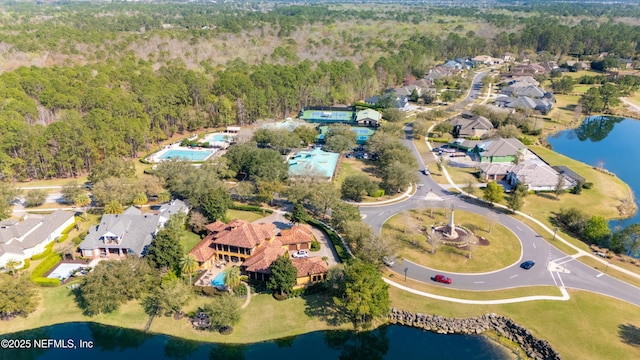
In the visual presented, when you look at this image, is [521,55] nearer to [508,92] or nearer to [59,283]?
[508,92]

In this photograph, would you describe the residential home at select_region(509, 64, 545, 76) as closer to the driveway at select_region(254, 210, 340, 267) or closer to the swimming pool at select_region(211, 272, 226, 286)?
the driveway at select_region(254, 210, 340, 267)

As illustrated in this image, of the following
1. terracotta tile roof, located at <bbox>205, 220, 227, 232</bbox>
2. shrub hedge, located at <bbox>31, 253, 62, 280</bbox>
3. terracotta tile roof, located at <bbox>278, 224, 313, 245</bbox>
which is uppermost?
terracotta tile roof, located at <bbox>205, 220, 227, 232</bbox>

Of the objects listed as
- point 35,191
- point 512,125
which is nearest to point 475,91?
point 512,125

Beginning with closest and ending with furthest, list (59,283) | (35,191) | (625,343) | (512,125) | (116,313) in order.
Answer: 1. (625,343)
2. (116,313)
3. (59,283)
4. (35,191)
5. (512,125)

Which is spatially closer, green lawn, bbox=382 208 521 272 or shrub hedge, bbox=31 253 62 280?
shrub hedge, bbox=31 253 62 280

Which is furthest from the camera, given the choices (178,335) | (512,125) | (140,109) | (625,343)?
(512,125)

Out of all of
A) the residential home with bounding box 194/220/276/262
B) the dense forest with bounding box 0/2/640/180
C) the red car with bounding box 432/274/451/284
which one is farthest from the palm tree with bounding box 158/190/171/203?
the red car with bounding box 432/274/451/284

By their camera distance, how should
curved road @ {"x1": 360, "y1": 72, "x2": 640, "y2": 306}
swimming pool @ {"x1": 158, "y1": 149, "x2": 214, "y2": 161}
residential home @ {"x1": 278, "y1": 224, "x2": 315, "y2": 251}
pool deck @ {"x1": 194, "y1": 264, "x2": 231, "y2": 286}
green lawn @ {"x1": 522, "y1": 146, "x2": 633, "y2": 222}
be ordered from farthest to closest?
1. swimming pool @ {"x1": 158, "y1": 149, "x2": 214, "y2": 161}
2. green lawn @ {"x1": 522, "y1": 146, "x2": 633, "y2": 222}
3. residential home @ {"x1": 278, "y1": 224, "x2": 315, "y2": 251}
4. pool deck @ {"x1": 194, "y1": 264, "x2": 231, "y2": 286}
5. curved road @ {"x1": 360, "y1": 72, "x2": 640, "y2": 306}
